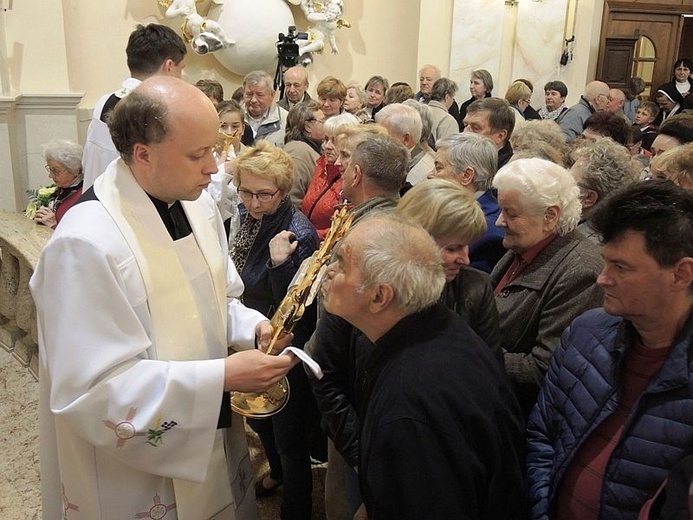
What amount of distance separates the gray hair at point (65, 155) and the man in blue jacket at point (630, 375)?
130 inches

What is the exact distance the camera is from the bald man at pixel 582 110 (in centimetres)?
609

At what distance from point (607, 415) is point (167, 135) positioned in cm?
130

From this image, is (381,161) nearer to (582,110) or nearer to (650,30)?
(582,110)

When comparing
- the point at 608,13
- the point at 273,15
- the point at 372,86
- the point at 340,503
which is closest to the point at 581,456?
the point at 340,503

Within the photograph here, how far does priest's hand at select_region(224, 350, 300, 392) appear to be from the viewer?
1.71m

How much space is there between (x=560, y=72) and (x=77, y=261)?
27.7 feet

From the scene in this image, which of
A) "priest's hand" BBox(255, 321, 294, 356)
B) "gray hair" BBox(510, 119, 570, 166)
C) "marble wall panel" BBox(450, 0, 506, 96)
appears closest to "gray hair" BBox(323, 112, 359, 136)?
"gray hair" BBox(510, 119, 570, 166)

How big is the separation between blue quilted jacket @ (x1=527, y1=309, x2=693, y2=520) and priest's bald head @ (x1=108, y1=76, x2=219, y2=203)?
110cm

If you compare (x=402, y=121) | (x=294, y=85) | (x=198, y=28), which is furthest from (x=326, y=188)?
(x=198, y=28)

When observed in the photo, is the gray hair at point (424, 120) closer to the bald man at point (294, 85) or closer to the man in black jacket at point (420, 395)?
the bald man at point (294, 85)

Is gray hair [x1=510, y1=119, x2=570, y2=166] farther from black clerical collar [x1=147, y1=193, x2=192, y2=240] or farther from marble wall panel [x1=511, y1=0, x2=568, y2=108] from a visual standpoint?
marble wall panel [x1=511, y1=0, x2=568, y2=108]

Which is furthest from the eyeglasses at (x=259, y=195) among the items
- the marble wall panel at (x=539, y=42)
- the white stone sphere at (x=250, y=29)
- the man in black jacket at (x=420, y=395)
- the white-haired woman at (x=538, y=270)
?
the marble wall panel at (x=539, y=42)

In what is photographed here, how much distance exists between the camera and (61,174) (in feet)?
13.3

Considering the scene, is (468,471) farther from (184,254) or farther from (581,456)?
Answer: (184,254)
